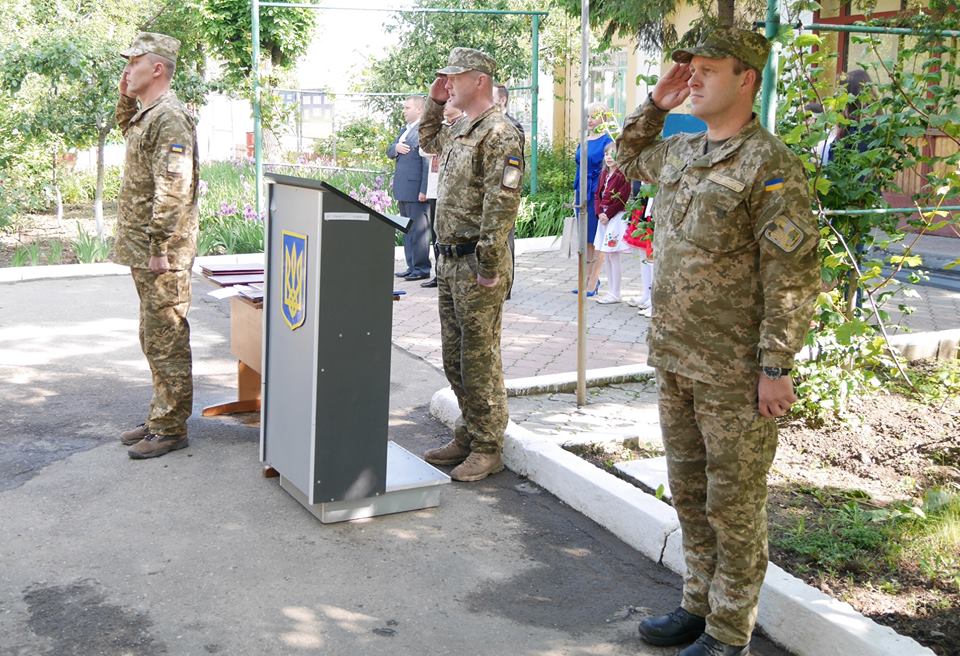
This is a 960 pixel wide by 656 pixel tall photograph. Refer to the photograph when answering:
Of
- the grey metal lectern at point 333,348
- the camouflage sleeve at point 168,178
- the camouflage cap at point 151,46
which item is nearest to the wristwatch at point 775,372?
the grey metal lectern at point 333,348

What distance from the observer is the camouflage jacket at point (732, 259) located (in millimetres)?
3148

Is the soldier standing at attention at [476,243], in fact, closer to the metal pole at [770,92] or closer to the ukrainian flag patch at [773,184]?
the metal pole at [770,92]

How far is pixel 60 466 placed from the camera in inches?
217

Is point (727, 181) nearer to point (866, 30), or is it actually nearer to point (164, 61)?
point (866, 30)

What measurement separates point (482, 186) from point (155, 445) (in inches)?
91.1

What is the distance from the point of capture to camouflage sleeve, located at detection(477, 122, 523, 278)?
496 centimetres

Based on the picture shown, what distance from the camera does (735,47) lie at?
321cm

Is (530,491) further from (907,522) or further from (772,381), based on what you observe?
(772,381)

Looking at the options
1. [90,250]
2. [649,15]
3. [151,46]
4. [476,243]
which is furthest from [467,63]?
[90,250]

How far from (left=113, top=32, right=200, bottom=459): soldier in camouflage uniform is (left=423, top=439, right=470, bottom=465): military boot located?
142cm

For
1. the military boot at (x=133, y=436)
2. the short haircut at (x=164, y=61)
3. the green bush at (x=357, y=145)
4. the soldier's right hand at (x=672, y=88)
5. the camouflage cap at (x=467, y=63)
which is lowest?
the military boot at (x=133, y=436)

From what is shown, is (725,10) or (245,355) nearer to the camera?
(245,355)

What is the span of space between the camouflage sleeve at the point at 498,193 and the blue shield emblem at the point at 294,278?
893mm

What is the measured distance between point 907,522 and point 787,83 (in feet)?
7.76
